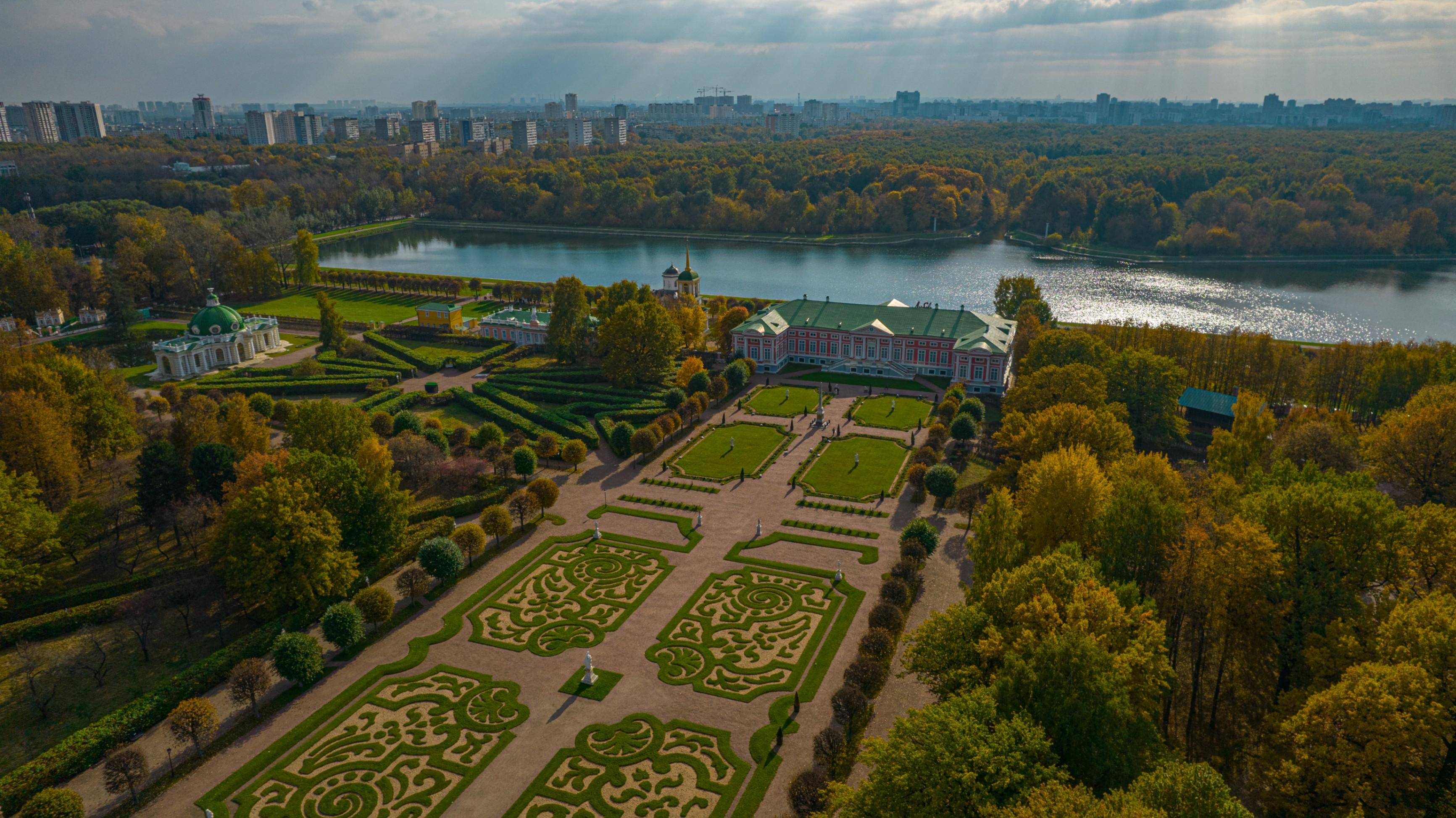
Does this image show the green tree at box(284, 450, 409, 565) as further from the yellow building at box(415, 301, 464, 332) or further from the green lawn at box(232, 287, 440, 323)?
the green lawn at box(232, 287, 440, 323)

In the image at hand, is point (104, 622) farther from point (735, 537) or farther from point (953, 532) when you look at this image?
point (953, 532)

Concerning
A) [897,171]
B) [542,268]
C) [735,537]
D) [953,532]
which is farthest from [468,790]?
[897,171]

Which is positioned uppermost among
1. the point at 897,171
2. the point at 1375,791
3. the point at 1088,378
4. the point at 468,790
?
the point at 897,171

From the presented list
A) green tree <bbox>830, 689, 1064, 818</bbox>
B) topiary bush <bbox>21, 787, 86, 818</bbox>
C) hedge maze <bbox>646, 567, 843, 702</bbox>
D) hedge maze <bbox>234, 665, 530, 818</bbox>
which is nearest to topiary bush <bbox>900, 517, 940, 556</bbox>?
hedge maze <bbox>646, 567, 843, 702</bbox>

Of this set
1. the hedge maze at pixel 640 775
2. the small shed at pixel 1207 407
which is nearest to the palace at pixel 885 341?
the small shed at pixel 1207 407

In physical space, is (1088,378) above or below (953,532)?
above

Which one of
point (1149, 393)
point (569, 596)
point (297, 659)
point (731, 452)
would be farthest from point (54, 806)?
point (1149, 393)
